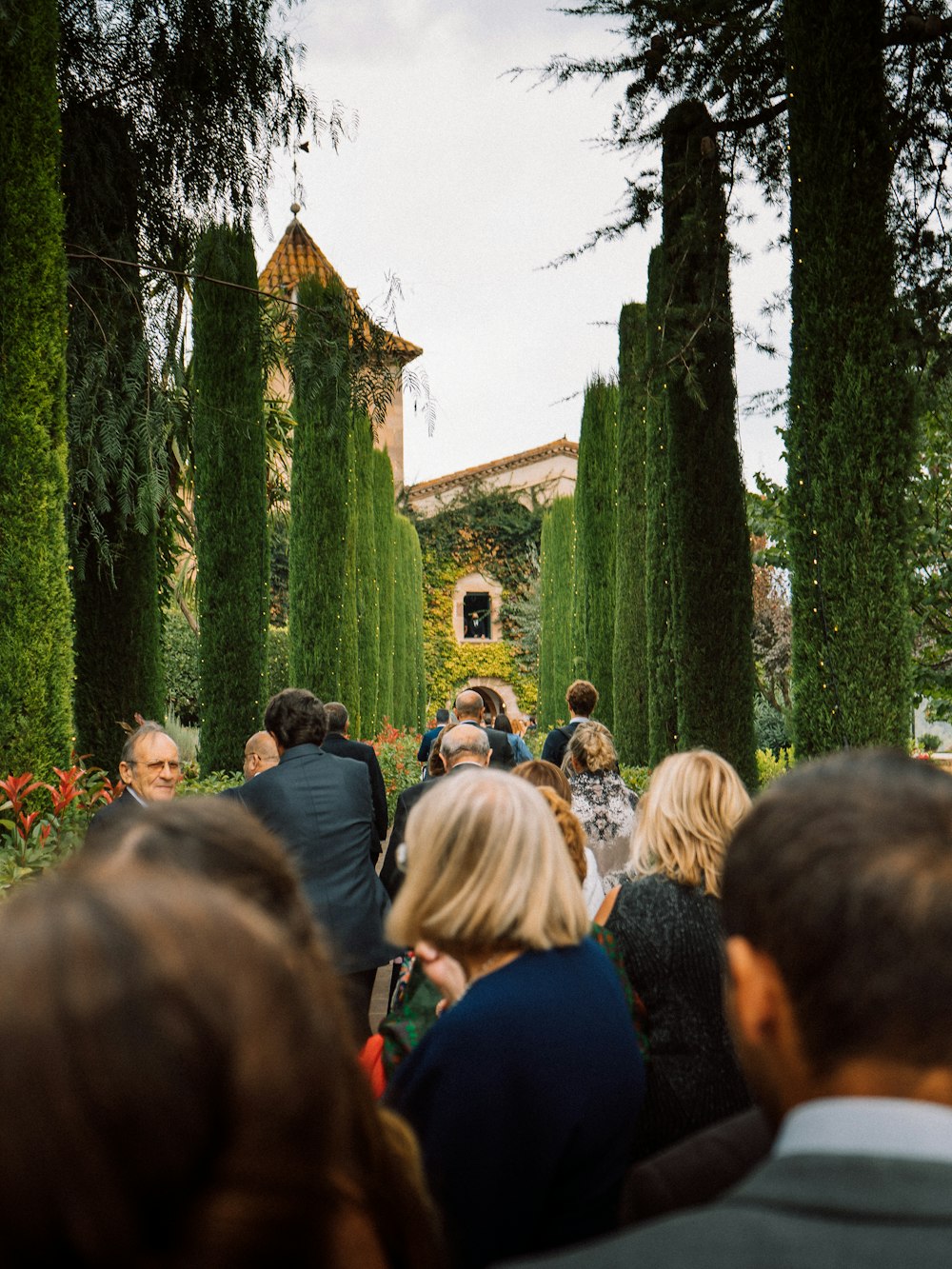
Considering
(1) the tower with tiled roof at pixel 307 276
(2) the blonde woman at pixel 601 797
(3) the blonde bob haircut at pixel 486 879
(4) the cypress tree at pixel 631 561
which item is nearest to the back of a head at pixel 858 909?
(3) the blonde bob haircut at pixel 486 879

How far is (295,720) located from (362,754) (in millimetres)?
2787

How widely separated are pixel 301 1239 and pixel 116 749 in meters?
10.7

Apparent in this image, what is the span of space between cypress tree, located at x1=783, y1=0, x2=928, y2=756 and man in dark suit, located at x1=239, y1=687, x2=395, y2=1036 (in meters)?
3.24

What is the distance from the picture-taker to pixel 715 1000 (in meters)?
2.77

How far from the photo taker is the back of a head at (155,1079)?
0.80 m

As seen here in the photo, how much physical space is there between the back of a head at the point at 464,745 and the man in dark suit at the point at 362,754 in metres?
0.89

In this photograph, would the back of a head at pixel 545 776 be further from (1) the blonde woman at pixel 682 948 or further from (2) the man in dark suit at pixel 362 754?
(1) the blonde woman at pixel 682 948

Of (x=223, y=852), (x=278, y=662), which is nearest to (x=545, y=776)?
(x=223, y=852)

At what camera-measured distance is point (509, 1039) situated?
1.94m

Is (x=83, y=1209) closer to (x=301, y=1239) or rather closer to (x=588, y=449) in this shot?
(x=301, y=1239)

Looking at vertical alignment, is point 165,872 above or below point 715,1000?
above

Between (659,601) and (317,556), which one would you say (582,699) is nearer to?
(659,601)

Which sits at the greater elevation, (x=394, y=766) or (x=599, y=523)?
(x=599, y=523)

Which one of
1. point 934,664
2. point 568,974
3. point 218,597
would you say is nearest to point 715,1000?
point 568,974
